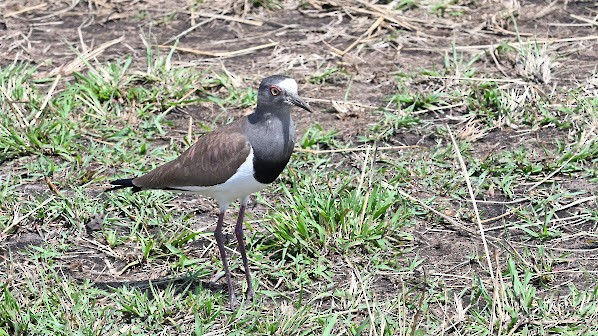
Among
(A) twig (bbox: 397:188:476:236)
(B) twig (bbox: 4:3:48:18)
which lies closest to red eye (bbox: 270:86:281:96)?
(A) twig (bbox: 397:188:476:236)

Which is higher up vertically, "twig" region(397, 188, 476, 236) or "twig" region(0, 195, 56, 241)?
"twig" region(0, 195, 56, 241)

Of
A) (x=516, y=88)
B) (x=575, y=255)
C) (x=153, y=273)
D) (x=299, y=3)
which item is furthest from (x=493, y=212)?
(x=299, y=3)

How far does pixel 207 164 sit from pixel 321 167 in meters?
1.43

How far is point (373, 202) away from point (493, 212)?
816 mm

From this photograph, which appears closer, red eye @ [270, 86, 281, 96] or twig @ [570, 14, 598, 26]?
red eye @ [270, 86, 281, 96]

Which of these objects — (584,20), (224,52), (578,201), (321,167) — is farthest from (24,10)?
(578,201)

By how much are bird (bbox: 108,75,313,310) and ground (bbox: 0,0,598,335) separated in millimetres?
488

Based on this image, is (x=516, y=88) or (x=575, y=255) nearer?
(x=575, y=255)

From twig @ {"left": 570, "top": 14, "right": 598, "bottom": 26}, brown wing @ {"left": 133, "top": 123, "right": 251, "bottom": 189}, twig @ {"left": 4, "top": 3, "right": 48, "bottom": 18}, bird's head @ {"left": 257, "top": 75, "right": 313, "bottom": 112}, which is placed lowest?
twig @ {"left": 570, "top": 14, "right": 598, "bottom": 26}

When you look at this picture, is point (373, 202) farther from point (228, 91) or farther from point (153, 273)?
point (228, 91)

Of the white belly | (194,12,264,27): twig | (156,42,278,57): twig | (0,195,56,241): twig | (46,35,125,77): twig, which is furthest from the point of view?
(194,12,264,27): twig

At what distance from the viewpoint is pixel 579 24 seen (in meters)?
7.55

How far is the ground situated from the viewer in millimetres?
4707

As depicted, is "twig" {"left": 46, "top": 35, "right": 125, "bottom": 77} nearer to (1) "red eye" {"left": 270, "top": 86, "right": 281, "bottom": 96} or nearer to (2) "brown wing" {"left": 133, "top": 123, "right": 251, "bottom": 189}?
(2) "brown wing" {"left": 133, "top": 123, "right": 251, "bottom": 189}
